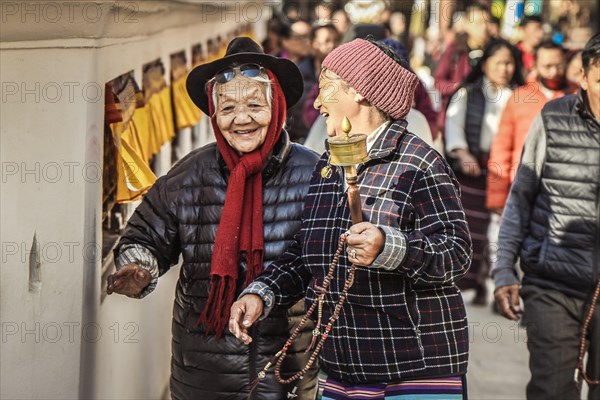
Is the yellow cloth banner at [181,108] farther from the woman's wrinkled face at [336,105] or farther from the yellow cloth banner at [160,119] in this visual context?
the woman's wrinkled face at [336,105]

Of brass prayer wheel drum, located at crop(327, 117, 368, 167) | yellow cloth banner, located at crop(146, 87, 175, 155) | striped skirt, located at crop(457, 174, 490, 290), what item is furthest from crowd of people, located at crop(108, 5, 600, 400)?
striped skirt, located at crop(457, 174, 490, 290)

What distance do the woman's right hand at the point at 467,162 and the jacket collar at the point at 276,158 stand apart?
4.23 meters

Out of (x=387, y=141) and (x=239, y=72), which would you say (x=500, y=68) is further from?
(x=387, y=141)

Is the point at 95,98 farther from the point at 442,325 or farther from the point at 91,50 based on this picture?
the point at 442,325

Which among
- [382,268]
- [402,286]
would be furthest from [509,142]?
[382,268]

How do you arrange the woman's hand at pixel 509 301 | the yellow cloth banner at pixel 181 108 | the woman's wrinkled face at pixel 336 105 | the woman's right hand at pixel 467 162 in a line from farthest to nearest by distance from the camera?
the woman's right hand at pixel 467 162 → the yellow cloth banner at pixel 181 108 → the woman's hand at pixel 509 301 → the woman's wrinkled face at pixel 336 105

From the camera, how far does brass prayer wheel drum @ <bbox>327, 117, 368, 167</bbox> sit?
11.5ft

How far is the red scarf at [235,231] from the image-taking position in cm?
460

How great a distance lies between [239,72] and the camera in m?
4.74

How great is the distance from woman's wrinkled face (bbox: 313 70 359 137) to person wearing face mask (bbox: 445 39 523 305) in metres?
4.97

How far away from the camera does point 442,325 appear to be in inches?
153

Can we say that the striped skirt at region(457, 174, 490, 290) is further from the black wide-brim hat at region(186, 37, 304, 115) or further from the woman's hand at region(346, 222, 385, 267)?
the woman's hand at region(346, 222, 385, 267)

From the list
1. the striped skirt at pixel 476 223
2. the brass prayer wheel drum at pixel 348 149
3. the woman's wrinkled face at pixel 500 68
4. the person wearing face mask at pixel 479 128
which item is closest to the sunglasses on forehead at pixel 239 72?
the brass prayer wheel drum at pixel 348 149

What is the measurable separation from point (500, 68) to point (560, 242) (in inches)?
176
